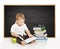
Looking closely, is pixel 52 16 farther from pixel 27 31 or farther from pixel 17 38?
pixel 17 38

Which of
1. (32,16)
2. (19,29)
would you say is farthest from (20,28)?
(32,16)

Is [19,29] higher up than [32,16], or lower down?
lower down

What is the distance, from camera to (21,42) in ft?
4.21

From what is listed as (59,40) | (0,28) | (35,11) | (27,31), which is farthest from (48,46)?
(0,28)

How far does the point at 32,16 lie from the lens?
1343mm

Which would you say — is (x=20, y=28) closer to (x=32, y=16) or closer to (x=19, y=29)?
(x=19, y=29)

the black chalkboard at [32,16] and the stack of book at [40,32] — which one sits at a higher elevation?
the black chalkboard at [32,16]

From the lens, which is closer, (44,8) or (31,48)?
(31,48)

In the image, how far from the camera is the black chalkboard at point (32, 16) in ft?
4.39

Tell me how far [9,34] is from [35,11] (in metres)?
0.33

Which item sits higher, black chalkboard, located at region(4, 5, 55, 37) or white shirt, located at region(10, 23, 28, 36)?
black chalkboard, located at region(4, 5, 55, 37)

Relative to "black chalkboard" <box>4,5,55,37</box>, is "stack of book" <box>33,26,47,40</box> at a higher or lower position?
lower

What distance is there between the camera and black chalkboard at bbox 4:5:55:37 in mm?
1339
